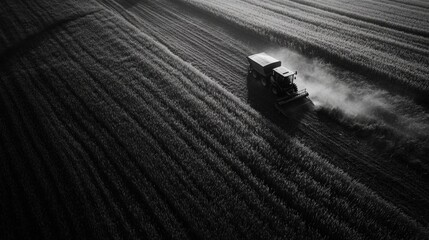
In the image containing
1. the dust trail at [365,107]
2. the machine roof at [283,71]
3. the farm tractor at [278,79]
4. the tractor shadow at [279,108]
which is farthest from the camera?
the farm tractor at [278,79]

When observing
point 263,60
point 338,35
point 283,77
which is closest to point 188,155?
point 283,77

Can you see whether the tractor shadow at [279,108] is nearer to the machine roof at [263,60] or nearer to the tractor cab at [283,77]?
the tractor cab at [283,77]

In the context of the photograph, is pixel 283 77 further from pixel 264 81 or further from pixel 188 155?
pixel 188 155

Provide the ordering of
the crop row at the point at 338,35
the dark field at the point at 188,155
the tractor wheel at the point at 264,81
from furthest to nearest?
the crop row at the point at 338,35
the tractor wheel at the point at 264,81
the dark field at the point at 188,155

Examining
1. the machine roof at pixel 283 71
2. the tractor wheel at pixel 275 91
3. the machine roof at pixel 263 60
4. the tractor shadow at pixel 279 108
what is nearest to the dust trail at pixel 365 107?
the tractor shadow at pixel 279 108

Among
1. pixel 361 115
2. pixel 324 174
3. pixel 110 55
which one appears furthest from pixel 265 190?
pixel 110 55

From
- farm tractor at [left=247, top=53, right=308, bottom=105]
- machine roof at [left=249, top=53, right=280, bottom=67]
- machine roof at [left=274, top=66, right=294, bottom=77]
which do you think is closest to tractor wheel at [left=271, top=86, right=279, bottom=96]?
farm tractor at [left=247, top=53, right=308, bottom=105]

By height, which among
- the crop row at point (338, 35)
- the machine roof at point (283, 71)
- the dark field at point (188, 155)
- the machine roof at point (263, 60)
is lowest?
the dark field at point (188, 155)

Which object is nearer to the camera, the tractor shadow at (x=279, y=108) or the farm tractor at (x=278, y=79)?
the tractor shadow at (x=279, y=108)

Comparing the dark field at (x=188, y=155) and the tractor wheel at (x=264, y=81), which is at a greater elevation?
the tractor wheel at (x=264, y=81)
